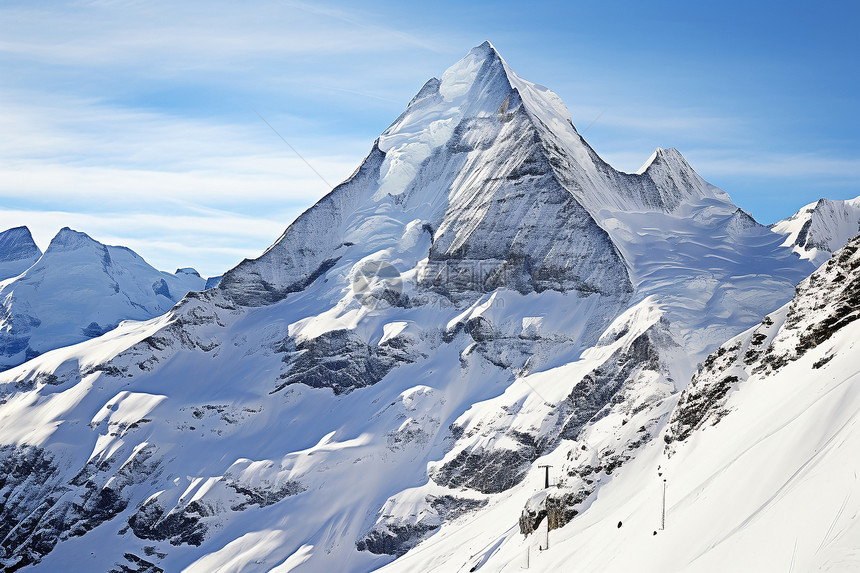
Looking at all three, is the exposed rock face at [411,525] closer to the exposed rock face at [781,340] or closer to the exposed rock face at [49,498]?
the exposed rock face at [49,498]

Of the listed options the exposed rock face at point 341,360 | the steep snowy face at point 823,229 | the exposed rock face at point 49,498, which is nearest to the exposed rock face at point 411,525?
the exposed rock face at point 341,360

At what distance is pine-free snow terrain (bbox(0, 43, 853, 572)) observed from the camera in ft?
458

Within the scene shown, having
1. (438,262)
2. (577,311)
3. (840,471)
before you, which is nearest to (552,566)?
(840,471)

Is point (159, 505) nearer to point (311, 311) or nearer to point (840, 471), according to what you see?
point (311, 311)

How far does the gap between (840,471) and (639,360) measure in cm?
9726

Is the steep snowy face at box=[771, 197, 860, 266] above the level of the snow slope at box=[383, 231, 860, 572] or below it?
above

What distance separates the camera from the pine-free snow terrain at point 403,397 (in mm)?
139750

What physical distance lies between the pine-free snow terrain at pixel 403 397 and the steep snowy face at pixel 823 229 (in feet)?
15.2

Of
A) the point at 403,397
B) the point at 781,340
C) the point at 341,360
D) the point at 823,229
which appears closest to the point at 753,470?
the point at 781,340

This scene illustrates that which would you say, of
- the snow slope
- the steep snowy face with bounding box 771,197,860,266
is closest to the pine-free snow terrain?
the steep snowy face with bounding box 771,197,860,266

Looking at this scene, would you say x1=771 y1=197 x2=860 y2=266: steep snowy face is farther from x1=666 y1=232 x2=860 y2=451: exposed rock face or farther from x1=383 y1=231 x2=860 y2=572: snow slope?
x1=666 y1=232 x2=860 y2=451: exposed rock face

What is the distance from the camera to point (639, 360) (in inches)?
5507

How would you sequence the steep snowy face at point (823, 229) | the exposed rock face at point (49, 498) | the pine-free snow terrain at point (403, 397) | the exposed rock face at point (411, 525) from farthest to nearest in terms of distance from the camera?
1. the steep snowy face at point (823, 229)
2. the exposed rock face at point (49, 498)
3. the pine-free snow terrain at point (403, 397)
4. the exposed rock face at point (411, 525)

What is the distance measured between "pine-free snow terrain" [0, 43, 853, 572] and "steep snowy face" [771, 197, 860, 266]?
15.2 ft
